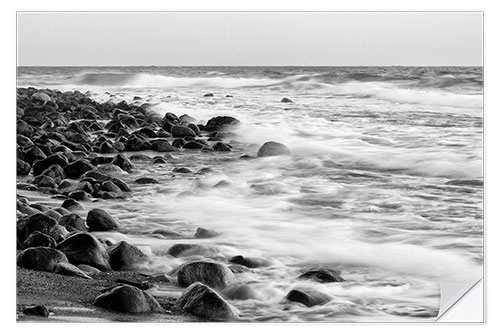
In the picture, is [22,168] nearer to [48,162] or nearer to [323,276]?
[48,162]

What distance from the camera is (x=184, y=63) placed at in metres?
4.45

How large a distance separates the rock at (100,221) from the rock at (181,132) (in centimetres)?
66

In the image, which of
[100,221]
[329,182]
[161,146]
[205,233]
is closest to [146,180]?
[161,146]

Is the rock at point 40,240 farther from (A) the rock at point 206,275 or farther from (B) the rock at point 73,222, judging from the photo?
(A) the rock at point 206,275

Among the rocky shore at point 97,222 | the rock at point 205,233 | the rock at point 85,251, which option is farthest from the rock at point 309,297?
the rock at point 85,251

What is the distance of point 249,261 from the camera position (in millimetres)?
4082

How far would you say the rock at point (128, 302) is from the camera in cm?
388

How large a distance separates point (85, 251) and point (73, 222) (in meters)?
0.25

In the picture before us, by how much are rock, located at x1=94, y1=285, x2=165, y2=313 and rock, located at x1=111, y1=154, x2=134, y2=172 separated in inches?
33.4

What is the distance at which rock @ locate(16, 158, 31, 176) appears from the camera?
169 inches

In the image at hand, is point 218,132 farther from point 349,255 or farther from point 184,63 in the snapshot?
point 349,255

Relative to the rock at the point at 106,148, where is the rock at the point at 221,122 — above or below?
above

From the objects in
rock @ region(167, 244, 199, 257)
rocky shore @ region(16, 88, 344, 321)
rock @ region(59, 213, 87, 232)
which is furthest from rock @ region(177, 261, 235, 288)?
rock @ region(59, 213, 87, 232)

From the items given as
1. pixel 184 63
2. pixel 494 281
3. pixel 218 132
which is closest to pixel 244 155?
pixel 218 132
